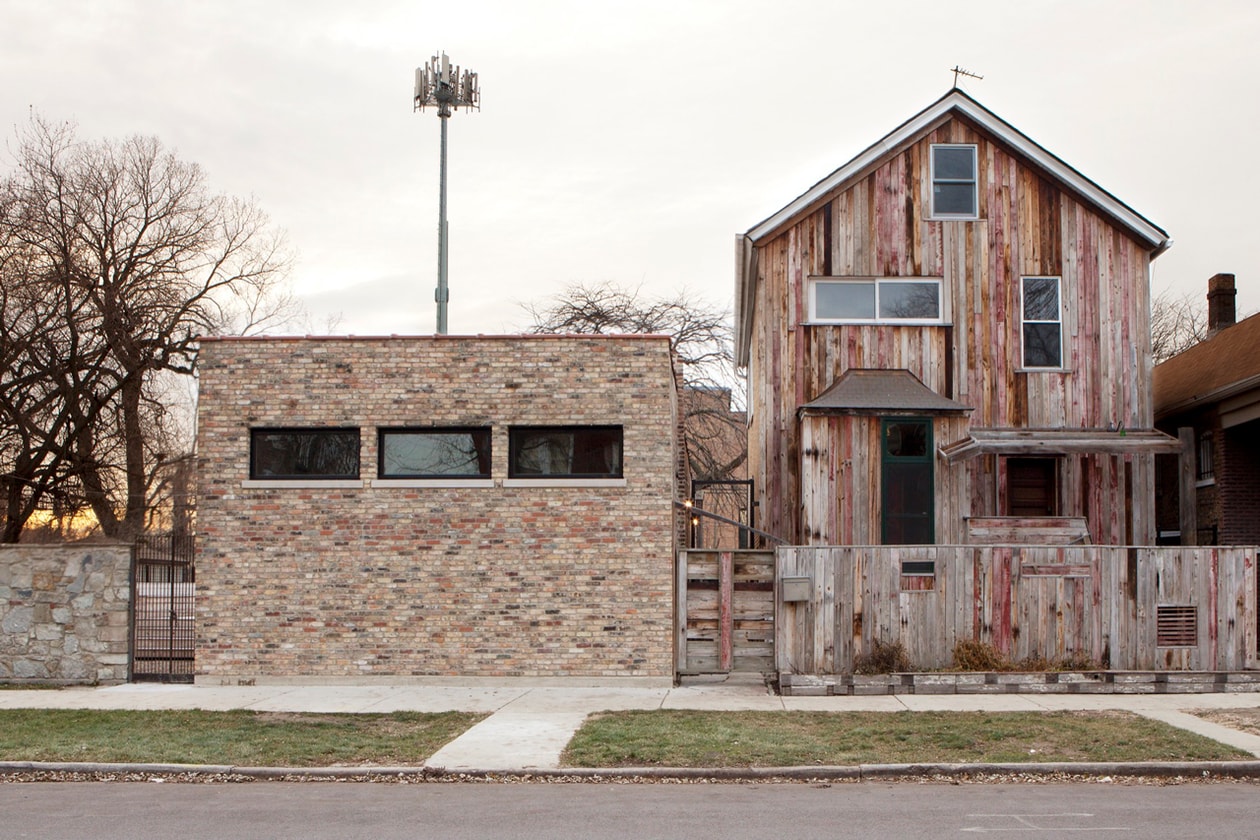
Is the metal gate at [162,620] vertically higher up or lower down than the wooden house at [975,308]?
lower down

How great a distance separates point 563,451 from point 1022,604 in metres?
6.44

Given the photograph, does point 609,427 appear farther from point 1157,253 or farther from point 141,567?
point 1157,253

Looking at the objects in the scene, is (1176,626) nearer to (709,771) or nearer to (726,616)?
(726,616)

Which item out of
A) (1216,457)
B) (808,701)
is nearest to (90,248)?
(808,701)

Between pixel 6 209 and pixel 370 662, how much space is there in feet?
54.7

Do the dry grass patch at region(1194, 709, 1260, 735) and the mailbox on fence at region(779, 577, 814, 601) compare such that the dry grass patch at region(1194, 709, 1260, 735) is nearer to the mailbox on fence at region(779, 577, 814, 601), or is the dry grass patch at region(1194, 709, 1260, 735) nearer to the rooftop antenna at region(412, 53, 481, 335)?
the mailbox on fence at region(779, 577, 814, 601)

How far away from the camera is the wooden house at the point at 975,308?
20281 mm

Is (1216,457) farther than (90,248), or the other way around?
(90,248)

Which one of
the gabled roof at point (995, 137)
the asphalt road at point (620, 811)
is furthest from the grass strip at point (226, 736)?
the gabled roof at point (995, 137)

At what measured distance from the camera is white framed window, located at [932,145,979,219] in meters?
20.8

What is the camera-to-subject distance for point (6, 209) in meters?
27.0

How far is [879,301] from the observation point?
67.6 feet

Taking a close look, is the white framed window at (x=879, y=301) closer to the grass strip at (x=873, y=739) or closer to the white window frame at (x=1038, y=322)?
the white window frame at (x=1038, y=322)

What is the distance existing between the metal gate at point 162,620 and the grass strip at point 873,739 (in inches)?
271
